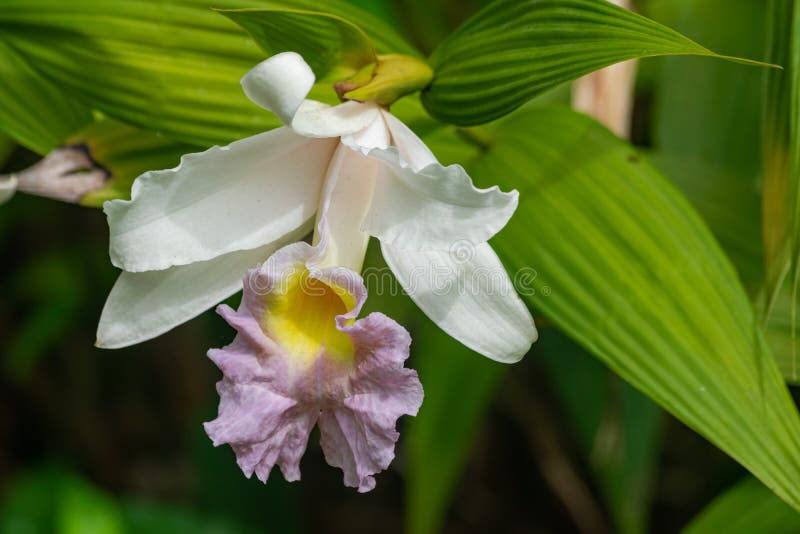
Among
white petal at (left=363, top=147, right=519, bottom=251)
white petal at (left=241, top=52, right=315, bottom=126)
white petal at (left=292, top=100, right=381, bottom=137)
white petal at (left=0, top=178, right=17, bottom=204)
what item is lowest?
white petal at (left=0, top=178, right=17, bottom=204)

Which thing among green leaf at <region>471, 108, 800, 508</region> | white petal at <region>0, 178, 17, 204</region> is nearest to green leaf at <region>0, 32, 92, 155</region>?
white petal at <region>0, 178, 17, 204</region>

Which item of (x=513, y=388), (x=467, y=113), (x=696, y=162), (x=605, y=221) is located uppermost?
(x=467, y=113)

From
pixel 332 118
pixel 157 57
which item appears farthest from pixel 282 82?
pixel 157 57

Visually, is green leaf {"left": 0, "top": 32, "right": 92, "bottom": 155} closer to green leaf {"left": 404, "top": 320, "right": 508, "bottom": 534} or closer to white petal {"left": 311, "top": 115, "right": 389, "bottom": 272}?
white petal {"left": 311, "top": 115, "right": 389, "bottom": 272}

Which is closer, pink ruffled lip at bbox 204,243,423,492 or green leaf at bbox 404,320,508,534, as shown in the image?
pink ruffled lip at bbox 204,243,423,492

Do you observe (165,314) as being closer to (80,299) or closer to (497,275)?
(497,275)

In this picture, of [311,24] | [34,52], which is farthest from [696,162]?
[34,52]
